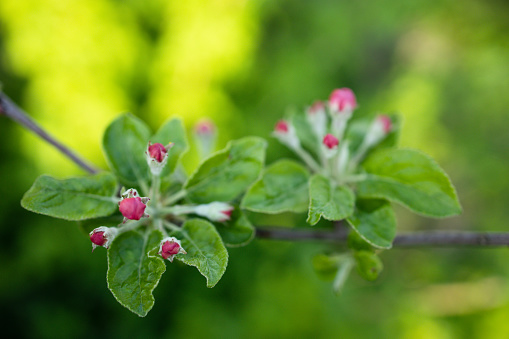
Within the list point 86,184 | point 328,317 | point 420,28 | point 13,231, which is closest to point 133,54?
point 13,231

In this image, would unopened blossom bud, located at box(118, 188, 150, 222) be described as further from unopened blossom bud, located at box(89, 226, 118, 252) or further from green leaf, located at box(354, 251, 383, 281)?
green leaf, located at box(354, 251, 383, 281)

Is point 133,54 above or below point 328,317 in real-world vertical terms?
above

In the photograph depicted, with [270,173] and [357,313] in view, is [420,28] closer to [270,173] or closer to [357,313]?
[357,313]

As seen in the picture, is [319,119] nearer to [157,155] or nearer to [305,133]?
[305,133]

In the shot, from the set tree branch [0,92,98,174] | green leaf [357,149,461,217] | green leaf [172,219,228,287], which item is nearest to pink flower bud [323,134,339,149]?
green leaf [357,149,461,217]

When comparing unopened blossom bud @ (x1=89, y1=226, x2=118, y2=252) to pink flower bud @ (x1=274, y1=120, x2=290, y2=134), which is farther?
pink flower bud @ (x1=274, y1=120, x2=290, y2=134)

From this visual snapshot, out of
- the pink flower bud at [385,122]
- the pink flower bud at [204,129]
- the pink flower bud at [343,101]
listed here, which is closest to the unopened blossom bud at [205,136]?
the pink flower bud at [204,129]

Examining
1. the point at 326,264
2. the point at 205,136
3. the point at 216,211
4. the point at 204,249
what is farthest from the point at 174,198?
the point at 326,264
